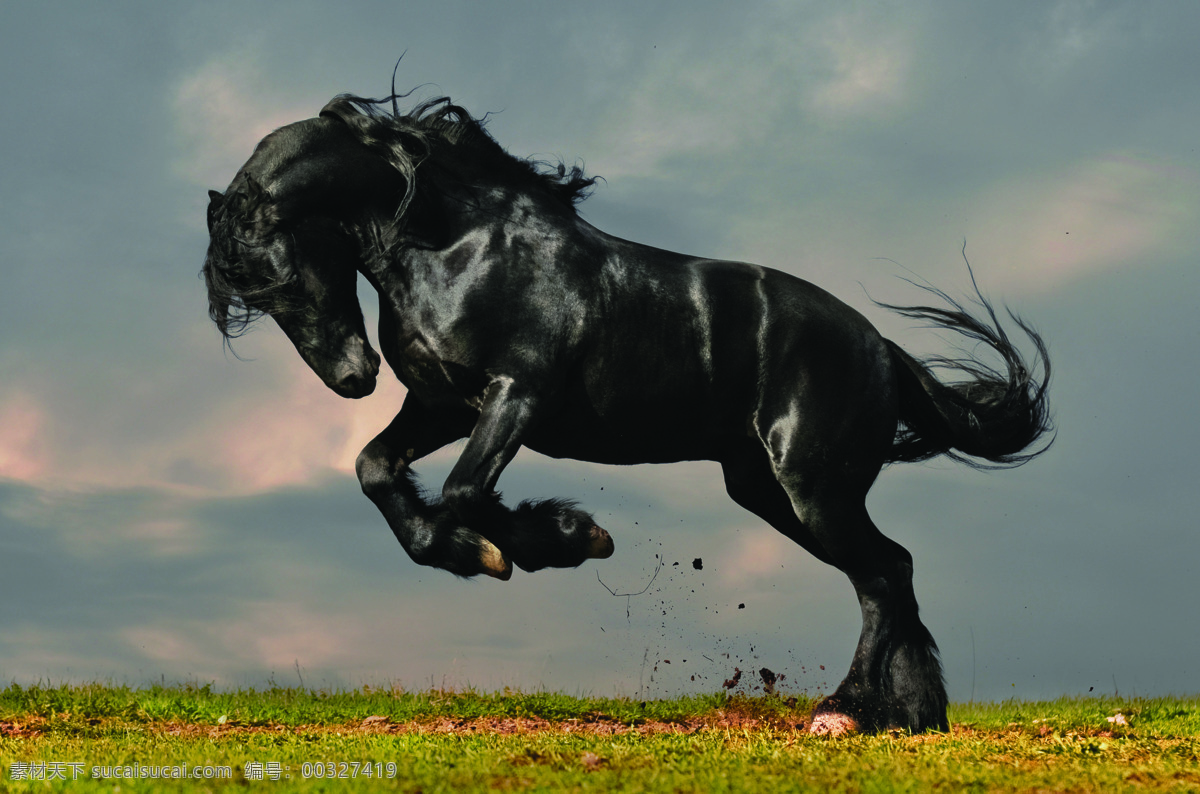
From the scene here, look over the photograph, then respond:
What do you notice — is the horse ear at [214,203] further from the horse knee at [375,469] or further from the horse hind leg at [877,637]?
the horse hind leg at [877,637]

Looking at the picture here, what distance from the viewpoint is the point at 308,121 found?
639 cm

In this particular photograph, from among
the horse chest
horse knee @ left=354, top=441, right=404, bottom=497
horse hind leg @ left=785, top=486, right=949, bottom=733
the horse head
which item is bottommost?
horse hind leg @ left=785, top=486, right=949, bottom=733

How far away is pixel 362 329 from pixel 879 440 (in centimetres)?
305

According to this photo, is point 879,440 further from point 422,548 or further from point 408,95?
point 408,95

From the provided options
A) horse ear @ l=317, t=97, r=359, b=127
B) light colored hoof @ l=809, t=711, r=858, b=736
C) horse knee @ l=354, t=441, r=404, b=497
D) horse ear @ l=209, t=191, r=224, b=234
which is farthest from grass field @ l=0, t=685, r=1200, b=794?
horse ear @ l=317, t=97, r=359, b=127

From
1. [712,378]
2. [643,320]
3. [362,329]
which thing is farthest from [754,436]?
[362,329]

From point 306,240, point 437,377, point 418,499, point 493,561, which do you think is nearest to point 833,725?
point 493,561

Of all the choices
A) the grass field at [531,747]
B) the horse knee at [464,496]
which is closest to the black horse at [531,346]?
the horse knee at [464,496]

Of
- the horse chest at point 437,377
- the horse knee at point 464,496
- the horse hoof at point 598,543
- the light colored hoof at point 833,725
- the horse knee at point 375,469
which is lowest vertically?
the light colored hoof at point 833,725

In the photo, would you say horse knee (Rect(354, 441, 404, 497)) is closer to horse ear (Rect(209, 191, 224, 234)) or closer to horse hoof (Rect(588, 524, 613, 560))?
horse hoof (Rect(588, 524, 613, 560))

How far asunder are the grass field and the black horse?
2.96 feet

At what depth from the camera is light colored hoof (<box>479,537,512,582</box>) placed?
579cm

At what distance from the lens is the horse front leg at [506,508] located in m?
5.79

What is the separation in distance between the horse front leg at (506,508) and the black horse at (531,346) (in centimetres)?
1
